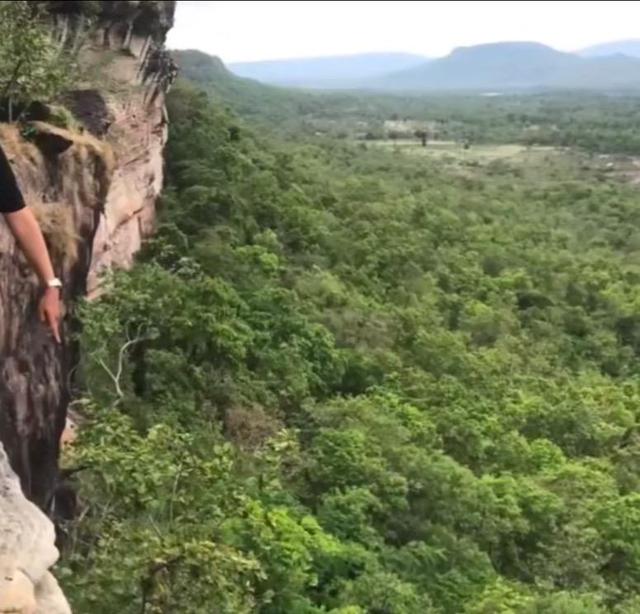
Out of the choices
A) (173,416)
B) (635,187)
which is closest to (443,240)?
(173,416)

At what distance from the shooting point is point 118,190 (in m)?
20.2

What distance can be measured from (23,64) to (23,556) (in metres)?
9.69

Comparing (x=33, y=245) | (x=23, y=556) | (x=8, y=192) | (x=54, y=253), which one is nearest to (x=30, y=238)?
(x=33, y=245)

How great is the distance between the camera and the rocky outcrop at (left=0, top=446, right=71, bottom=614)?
584 centimetres

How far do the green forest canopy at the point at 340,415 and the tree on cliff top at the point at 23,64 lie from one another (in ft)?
10.7

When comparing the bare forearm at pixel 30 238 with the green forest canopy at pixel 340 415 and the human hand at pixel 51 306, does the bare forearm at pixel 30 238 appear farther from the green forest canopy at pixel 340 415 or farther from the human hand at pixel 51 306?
the green forest canopy at pixel 340 415

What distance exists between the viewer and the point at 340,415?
62.5ft

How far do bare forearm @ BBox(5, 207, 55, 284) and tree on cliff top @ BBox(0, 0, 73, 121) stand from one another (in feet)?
28.4

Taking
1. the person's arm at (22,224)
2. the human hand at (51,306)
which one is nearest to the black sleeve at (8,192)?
the person's arm at (22,224)

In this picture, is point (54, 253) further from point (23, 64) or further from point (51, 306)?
point (51, 306)

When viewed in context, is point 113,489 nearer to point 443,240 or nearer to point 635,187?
point 443,240

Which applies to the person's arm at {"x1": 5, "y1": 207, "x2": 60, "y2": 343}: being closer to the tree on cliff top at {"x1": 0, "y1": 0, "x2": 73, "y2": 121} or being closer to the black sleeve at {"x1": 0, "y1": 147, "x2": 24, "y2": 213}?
the black sleeve at {"x1": 0, "y1": 147, "x2": 24, "y2": 213}

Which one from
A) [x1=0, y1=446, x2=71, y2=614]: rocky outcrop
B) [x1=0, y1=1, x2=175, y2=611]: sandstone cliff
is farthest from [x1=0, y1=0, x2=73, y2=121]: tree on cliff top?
[x1=0, y1=446, x2=71, y2=614]: rocky outcrop

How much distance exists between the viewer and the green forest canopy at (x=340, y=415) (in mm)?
12383
